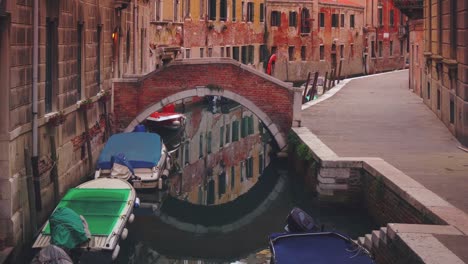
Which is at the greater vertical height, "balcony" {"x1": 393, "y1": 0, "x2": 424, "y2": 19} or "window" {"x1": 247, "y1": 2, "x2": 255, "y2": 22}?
"window" {"x1": 247, "y1": 2, "x2": 255, "y2": 22}

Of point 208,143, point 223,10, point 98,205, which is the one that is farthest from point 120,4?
point 223,10

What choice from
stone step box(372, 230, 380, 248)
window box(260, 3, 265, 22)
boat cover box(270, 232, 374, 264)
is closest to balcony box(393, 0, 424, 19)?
stone step box(372, 230, 380, 248)

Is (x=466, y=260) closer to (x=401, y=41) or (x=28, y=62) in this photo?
(x=28, y=62)

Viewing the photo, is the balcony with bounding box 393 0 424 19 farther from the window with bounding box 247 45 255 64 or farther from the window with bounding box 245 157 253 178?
the window with bounding box 247 45 255 64

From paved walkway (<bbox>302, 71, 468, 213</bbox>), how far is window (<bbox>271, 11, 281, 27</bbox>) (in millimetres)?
14458

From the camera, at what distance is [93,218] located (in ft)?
33.6

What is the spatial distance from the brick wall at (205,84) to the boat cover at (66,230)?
8.50 meters

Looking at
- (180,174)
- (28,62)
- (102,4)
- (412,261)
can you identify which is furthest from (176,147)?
(412,261)

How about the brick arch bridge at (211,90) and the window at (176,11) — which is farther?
the window at (176,11)

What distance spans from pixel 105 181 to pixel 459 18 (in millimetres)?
7195

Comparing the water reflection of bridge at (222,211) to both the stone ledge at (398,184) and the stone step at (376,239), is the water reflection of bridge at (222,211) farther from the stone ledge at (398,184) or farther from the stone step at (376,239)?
the stone step at (376,239)

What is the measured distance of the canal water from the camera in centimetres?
1150

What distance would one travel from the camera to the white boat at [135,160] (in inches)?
549

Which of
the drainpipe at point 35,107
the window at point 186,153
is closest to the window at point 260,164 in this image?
the window at point 186,153
